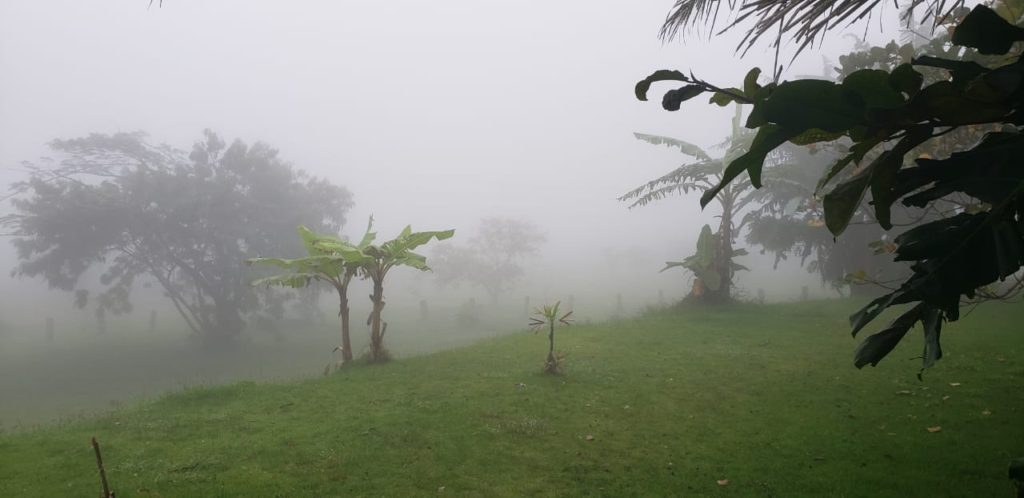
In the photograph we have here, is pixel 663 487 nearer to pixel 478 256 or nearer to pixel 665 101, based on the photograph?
pixel 665 101

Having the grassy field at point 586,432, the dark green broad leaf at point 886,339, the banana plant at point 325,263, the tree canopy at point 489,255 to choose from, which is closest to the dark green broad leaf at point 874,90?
the dark green broad leaf at point 886,339

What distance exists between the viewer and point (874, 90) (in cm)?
115

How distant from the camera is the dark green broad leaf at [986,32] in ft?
3.63

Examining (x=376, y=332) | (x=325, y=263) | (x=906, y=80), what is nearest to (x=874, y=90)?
(x=906, y=80)

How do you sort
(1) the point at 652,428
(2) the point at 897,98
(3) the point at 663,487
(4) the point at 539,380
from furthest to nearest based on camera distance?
(4) the point at 539,380 < (1) the point at 652,428 < (3) the point at 663,487 < (2) the point at 897,98

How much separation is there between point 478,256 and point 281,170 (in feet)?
45.8

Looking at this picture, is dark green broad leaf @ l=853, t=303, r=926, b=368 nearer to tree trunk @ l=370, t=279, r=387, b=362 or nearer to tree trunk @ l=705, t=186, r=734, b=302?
tree trunk @ l=370, t=279, r=387, b=362

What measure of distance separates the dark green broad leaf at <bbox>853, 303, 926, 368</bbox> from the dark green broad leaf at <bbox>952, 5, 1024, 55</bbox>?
69 cm

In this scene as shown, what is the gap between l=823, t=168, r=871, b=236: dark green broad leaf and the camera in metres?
1.34

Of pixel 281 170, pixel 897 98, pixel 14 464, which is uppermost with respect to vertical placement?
pixel 281 170

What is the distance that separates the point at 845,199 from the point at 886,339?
0.46m

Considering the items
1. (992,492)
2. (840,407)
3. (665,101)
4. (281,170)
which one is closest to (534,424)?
(840,407)

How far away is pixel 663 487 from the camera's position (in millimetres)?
3732

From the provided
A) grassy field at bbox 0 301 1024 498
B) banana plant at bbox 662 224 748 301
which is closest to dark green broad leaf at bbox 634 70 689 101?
grassy field at bbox 0 301 1024 498
